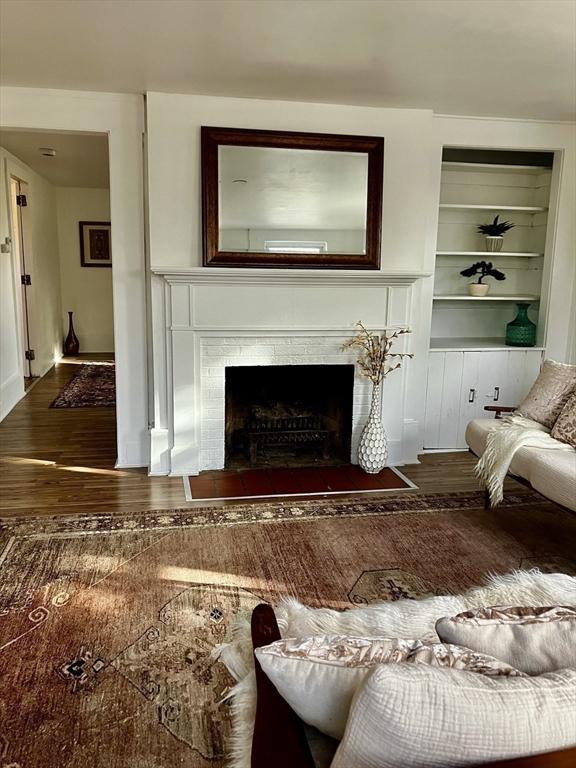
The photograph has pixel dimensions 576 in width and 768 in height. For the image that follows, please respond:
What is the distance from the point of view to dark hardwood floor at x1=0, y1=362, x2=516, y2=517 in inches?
136

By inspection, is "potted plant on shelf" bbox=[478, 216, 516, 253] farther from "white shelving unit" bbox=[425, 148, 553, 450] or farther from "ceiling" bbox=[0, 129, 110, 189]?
"ceiling" bbox=[0, 129, 110, 189]

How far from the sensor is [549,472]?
2.82m

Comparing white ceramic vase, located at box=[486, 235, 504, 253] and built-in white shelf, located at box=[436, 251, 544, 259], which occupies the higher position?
white ceramic vase, located at box=[486, 235, 504, 253]

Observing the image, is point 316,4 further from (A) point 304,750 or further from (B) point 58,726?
(B) point 58,726

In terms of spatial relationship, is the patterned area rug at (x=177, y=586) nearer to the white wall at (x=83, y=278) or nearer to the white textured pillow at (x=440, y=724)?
the white textured pillow at (x=440, y=724)

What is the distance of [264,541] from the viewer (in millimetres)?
3008

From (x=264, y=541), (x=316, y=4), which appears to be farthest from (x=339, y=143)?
(x=264, y=541)

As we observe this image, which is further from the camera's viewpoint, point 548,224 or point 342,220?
point 548,224

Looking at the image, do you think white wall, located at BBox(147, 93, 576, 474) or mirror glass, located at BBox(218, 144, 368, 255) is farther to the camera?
mirror glass, located at BBox(218, 144, 368, 255)

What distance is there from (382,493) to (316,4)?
102 inches

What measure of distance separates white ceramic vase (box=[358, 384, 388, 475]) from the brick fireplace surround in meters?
0.24

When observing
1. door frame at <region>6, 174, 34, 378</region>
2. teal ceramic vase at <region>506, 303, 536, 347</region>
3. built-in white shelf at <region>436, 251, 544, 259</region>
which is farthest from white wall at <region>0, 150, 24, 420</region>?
teal ceramic vase at <region>506, 303, 536, 347</region>

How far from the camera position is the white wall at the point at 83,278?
8.52 meters

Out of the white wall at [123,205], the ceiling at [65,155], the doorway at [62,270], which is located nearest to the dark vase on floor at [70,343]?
the doorway at [62,270]
